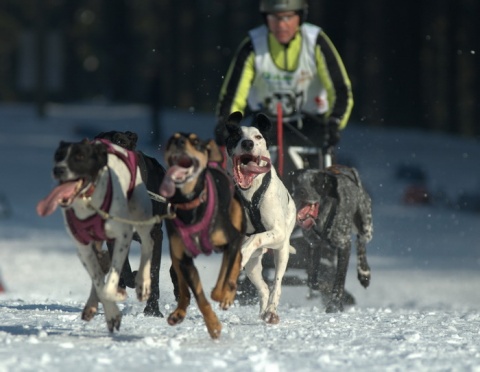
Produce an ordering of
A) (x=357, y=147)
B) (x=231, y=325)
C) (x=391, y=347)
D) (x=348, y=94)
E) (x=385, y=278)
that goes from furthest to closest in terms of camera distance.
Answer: (x=357, y=147), (x=385, y=278), (x=348, y=94), (x=231, y=325), (x=391, y=347)

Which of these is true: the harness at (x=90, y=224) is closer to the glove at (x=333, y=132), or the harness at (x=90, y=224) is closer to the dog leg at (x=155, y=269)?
the dog leg at (x=155, y=269)

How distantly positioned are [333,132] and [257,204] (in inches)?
84.7

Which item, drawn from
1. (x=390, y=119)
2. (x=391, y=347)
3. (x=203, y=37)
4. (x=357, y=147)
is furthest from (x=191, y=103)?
(x=391, y=347)

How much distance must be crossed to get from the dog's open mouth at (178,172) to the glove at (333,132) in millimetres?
3482

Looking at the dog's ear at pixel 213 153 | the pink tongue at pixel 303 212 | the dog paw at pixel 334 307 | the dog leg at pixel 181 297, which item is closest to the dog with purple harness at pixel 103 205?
the dog leg at pixel 181 297

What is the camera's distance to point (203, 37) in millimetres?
56719

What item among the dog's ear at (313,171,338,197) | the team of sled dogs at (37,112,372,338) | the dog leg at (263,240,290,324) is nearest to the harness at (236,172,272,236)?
the team of sled dogs at (37,112,372,338)

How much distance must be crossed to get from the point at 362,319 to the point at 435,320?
448 mm

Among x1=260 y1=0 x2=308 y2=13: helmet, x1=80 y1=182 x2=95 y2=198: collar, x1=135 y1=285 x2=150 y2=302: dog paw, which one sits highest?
x1=260 y1=0 x2=308 y2=13: helmet

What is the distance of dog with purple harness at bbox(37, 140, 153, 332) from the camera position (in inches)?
272

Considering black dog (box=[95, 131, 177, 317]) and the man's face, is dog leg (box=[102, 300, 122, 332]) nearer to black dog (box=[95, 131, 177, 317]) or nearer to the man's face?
black dog (box=[95, 131, 177, 317])

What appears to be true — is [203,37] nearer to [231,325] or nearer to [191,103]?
[191,103]

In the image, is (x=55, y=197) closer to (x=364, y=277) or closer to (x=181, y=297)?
(x=181, y=297)

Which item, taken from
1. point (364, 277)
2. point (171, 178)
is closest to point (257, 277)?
point (364, 277)
